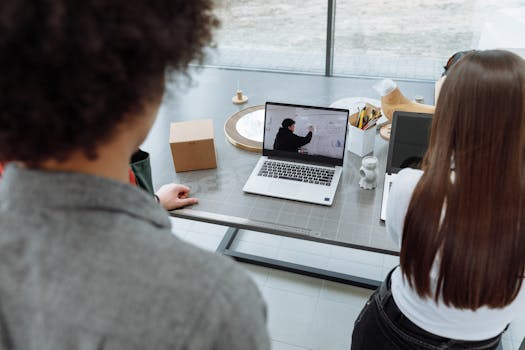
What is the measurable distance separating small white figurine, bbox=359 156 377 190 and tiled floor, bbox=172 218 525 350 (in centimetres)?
73

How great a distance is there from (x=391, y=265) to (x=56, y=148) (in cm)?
199

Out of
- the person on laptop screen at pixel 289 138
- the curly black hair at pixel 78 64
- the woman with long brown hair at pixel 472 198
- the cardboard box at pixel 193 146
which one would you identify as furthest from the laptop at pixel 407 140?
the curly black hair at pixel 78 64

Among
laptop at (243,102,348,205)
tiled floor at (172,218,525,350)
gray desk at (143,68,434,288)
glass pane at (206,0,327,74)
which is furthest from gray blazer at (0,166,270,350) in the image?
glass pane at (206,0,327,74)

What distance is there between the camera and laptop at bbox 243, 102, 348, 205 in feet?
4.86

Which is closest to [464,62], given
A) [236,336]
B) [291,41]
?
[236,336]

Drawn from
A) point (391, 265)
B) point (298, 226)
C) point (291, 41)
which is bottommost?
point (391, 265)

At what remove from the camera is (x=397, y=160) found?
1.47 metres

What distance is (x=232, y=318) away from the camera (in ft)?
1.49

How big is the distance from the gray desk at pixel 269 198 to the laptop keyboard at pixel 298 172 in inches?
2.4

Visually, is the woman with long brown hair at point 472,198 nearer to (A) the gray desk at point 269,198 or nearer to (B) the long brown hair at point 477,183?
(B) the long brown hair at point 477,183

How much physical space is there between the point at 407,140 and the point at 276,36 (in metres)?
1.82

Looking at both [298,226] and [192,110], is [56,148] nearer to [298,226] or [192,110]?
[298,226]

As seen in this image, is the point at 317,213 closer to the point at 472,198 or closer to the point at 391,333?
the point at 391,333

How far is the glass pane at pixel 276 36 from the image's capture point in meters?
2.74
